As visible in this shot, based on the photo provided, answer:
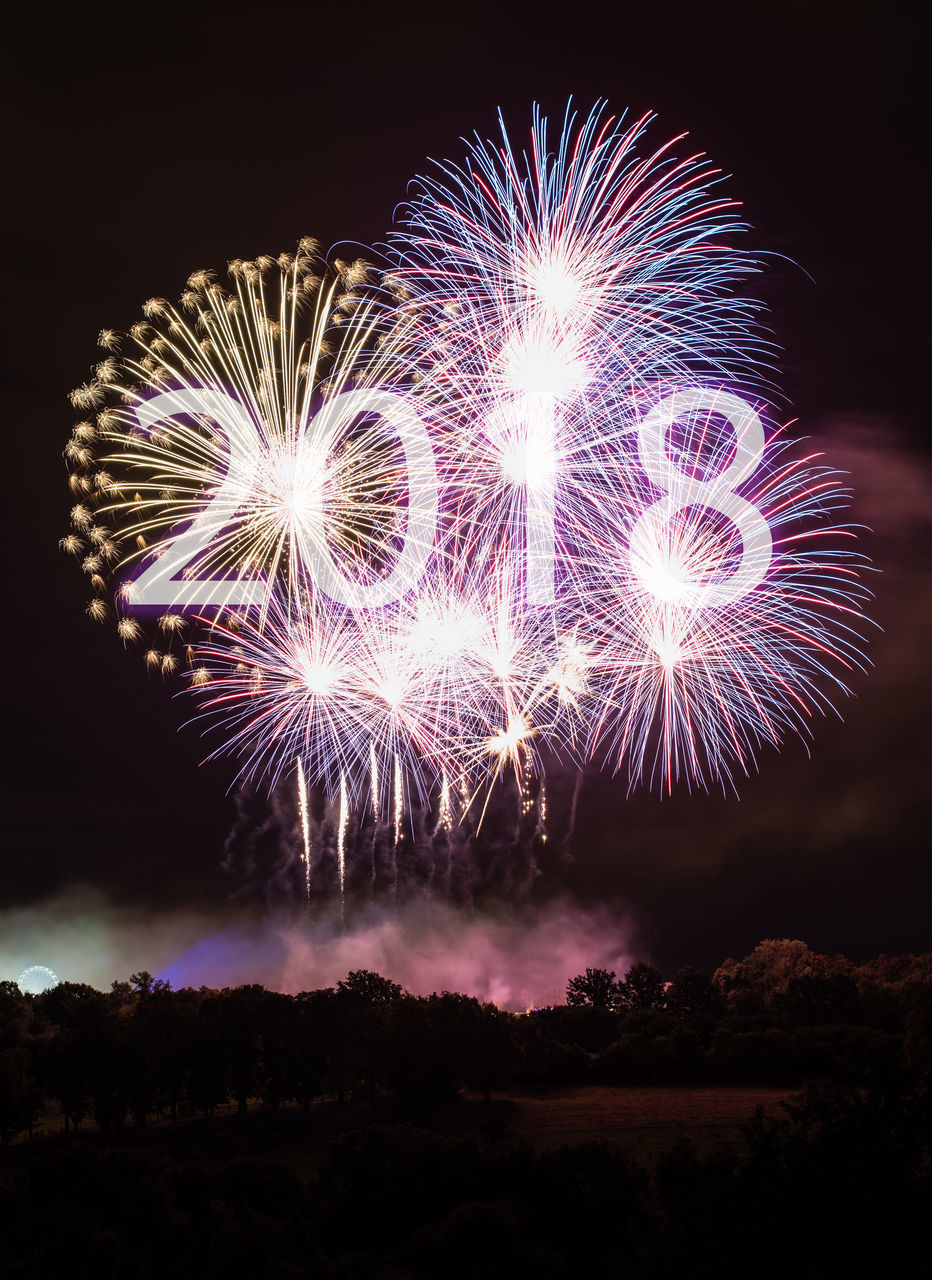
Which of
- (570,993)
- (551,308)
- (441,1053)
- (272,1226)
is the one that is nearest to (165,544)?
(551,308)

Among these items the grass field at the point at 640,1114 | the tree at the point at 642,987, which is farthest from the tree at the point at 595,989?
the grass field at the point at 640,1114

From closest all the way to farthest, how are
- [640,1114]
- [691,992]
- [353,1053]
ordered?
[640,1114]
[353,1053]
[691,992]

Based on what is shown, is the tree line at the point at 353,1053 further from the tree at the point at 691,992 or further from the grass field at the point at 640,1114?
the tree at the point at 691,992

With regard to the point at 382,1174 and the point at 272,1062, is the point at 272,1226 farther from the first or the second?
the point at 272,1062

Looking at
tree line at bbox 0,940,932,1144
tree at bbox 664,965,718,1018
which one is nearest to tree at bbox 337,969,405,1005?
tree line at bbox 0,940,932,1144

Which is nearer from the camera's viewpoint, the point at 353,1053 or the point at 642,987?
the point at 353,1053

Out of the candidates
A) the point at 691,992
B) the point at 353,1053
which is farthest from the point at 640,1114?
the point at 691,992

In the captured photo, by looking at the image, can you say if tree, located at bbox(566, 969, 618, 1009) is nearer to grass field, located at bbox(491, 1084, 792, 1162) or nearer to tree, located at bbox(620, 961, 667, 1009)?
tree, located at bbox(620, 961, 667, 1009)

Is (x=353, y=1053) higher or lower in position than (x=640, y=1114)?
higher

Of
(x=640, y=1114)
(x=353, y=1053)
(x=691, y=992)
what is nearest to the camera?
(x=640, y=1114)

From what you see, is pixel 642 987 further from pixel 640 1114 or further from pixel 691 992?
pixel 640 1114
